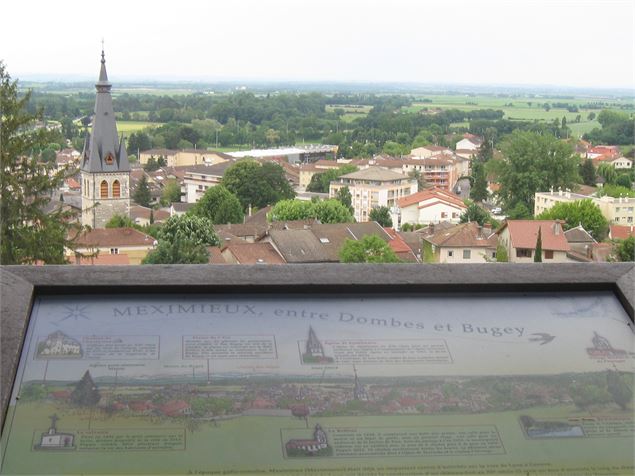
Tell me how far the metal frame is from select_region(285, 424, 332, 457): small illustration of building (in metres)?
0.58

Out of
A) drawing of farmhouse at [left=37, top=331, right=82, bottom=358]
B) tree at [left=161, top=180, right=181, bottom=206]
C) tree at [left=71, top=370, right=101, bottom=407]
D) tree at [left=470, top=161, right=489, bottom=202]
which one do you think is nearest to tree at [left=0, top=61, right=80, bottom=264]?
drawing of farmhouse at [left=37, top=331, right=82, bottom=358]

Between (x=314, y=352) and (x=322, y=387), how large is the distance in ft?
0.46

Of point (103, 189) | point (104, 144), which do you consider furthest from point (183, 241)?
point (103, 189)

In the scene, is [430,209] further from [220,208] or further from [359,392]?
[359,392]

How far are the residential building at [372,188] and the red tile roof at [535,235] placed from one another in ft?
60.2

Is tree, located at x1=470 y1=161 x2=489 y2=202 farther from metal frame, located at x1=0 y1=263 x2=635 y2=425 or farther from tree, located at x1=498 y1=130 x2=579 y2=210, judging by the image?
metal frame, located at x1=0 y1=263 x2=635 y2=425

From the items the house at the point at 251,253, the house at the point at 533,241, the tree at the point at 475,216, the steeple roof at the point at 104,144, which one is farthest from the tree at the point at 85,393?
the tree at the point at 475,216

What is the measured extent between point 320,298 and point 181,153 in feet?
216

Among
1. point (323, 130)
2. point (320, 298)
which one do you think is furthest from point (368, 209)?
point (323, 130)

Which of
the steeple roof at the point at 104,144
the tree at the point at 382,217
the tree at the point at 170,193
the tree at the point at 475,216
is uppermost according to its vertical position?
the steeple roof at the point at 104,144

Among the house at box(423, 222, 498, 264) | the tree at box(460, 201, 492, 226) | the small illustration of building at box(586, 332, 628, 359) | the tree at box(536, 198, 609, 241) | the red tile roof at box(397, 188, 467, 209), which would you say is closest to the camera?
the small illustration of building at box(586, 332, 628, 359)

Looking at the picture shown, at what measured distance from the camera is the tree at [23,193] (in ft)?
26.8

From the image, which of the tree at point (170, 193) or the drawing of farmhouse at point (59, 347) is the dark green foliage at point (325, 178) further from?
the drawing of farmhouse at point (59, 347)

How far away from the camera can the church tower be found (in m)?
31.6
